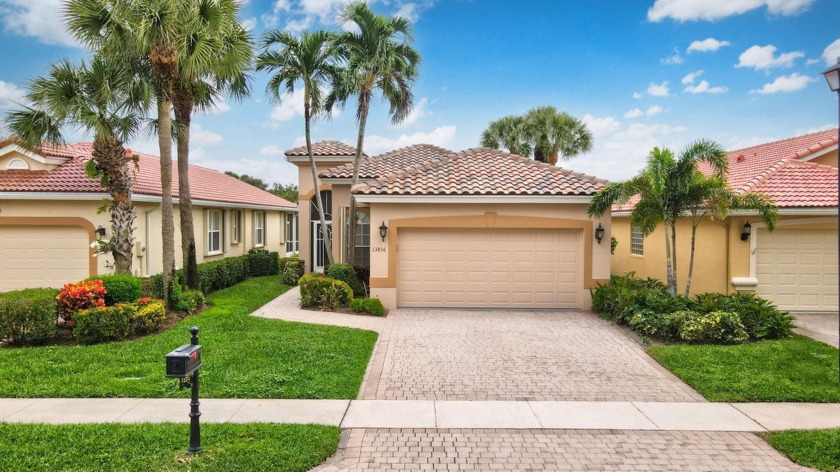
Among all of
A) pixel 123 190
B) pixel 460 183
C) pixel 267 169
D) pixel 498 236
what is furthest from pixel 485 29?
pixel 267 169

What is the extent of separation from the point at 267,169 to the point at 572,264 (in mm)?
43275

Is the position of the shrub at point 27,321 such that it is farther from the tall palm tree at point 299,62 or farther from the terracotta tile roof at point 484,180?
the tall palm tree at point 299,62

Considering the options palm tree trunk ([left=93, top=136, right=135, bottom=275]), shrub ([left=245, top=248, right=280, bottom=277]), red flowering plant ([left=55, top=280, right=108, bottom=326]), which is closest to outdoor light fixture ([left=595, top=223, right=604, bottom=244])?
red flowering plant ([left=55, top=280, right=108, bottom=326])

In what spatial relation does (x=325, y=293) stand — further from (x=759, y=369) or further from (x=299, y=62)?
(x=759, y=369)

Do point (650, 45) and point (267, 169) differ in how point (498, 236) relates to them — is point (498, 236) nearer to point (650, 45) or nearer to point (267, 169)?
point (650, 45)

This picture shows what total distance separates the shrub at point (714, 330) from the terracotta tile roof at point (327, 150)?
14020 millimetres

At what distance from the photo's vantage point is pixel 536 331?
1070 centimetres

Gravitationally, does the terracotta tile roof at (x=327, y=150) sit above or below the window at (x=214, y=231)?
above

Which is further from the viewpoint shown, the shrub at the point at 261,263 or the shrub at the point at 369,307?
the shrub at the point at 261,263

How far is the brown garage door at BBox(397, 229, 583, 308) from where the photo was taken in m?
13.1

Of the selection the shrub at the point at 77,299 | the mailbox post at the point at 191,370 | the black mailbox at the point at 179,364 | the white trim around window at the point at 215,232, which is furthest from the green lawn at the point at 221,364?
the white trim around window at the point at 215,232

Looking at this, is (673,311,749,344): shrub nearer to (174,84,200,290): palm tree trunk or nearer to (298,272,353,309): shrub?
(298,272,353,309): shrub

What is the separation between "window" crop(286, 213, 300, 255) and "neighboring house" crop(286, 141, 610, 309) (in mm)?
19171

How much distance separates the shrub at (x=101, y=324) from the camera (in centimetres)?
918
